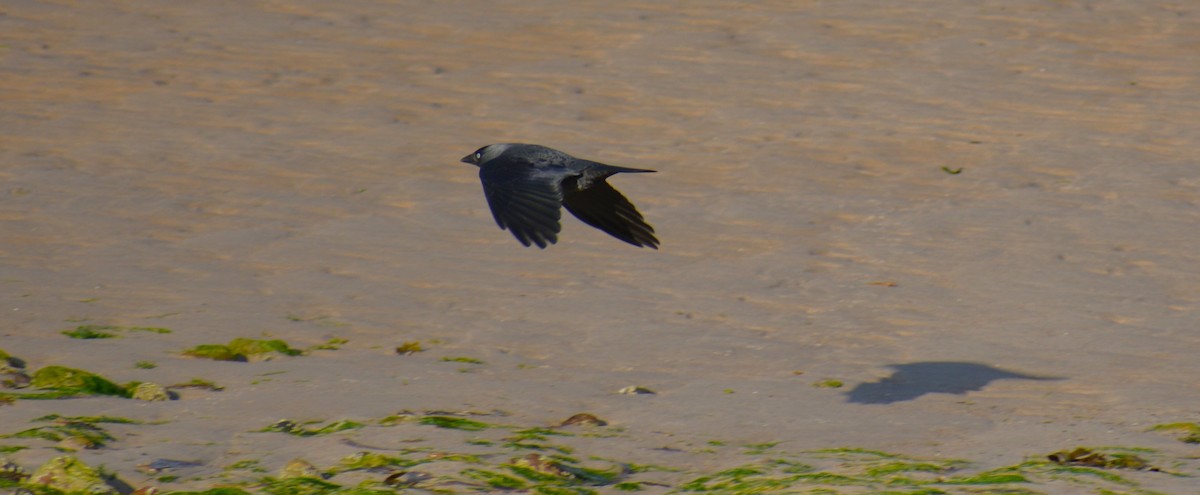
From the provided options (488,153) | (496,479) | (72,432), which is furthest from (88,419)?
(488,153)

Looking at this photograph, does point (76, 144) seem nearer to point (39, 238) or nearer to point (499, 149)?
point (39, 238)

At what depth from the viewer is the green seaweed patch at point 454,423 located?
512 cm

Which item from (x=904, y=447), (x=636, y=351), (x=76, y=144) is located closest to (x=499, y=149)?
(x=636, y=351)

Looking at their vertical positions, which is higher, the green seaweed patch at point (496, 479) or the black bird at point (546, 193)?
the black bird at point (546, 193)

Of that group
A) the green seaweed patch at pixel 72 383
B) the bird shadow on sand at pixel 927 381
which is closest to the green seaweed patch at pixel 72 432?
the green seaweed patch at pixel 72 383

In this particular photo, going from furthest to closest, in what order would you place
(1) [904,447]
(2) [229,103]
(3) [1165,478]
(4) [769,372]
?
(2) [229,103] → (4) [769,372] → (1) [904,447] → (3) [1165,478]

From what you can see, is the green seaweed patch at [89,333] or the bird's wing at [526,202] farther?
the green seaweed patch at [89,333]

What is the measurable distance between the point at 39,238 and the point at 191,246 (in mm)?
775

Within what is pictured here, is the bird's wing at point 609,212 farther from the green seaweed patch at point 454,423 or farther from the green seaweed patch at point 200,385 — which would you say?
the green seaweed patch at point 200,385

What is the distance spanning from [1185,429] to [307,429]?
9.49ft

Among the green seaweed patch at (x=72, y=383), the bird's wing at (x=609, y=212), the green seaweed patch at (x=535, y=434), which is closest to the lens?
the green seaweed patch at (x=535, y=434)

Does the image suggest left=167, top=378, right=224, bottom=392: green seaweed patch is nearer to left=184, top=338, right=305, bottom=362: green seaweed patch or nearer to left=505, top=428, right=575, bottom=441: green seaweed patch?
left=184, top=338, right=305, bottom=362: green seaweed patch

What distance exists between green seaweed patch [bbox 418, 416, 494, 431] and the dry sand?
0.14 meters

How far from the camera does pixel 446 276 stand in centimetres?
760
